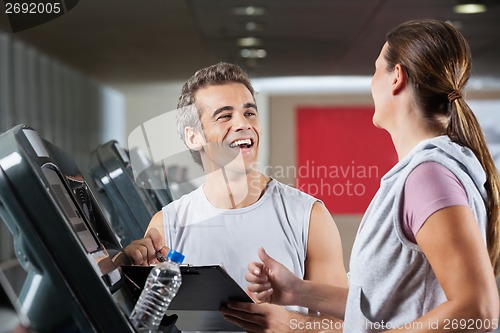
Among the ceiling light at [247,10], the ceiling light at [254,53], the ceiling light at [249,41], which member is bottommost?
the ceiling light at [254,53]

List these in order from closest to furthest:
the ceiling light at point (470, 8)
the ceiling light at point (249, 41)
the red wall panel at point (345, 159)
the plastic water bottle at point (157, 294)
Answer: the plastic water bottle at point (157, 294) < the red wall panel at point (345, 159) < the ceiling light at point (249, 41) < the ceiling light at point (470, 8)

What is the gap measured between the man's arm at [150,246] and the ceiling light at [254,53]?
1.72 ft

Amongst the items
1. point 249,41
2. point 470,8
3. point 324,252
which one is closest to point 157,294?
point 324,252

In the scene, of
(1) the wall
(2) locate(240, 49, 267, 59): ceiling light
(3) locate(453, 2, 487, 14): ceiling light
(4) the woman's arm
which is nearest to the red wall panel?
(1) the wall

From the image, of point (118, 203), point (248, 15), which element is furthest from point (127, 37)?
point (118, 203)

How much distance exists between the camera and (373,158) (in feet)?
5.13

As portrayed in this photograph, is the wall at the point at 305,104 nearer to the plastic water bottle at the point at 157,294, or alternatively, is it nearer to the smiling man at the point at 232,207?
the smiling man at the point at 232,207

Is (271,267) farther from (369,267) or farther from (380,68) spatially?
(380,68)

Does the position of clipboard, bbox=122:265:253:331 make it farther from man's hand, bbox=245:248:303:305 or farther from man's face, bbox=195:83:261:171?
man's face, bbox=195:83:261:171

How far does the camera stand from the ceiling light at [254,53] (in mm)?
1981

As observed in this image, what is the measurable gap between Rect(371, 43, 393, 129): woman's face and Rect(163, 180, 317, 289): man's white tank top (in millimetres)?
259

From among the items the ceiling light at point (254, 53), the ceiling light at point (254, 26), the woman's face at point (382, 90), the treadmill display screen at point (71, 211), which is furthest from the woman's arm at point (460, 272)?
the ceiling light at point (254, 26)

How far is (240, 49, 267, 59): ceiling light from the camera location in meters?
1.98

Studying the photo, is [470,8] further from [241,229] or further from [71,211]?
[71,211]
